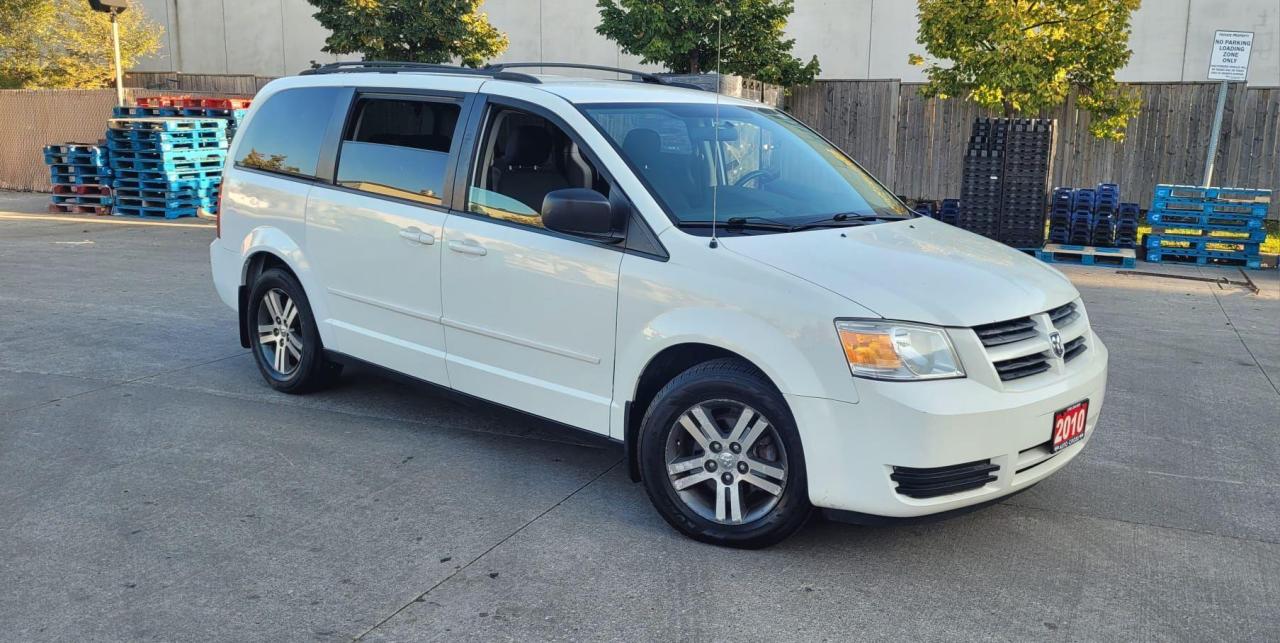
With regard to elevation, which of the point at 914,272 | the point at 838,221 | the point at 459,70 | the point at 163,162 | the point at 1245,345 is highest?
the point at 459,70

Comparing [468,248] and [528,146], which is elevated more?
[528,146]

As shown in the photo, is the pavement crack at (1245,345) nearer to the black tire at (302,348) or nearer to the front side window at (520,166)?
the front side window at (520,166)

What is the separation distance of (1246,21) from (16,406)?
843 inches

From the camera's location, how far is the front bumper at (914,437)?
371cm

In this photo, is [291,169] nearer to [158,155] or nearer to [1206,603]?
[1206,603]

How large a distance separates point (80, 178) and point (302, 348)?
1447 centimetres

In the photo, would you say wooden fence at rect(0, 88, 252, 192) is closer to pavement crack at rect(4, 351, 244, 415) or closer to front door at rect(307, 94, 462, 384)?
pavement crack at rect(4, 351, 244, 415)

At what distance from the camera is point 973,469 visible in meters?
3.84

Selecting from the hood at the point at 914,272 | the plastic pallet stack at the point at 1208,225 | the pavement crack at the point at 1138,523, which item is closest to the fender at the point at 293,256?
the hood at the point at 914,272

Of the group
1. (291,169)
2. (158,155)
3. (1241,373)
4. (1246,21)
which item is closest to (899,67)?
(1246,21)

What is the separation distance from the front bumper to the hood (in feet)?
0.96

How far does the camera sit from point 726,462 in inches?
164

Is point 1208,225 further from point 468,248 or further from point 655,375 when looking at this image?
point 468,248

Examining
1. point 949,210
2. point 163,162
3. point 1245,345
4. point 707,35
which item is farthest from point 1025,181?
point 163,162
